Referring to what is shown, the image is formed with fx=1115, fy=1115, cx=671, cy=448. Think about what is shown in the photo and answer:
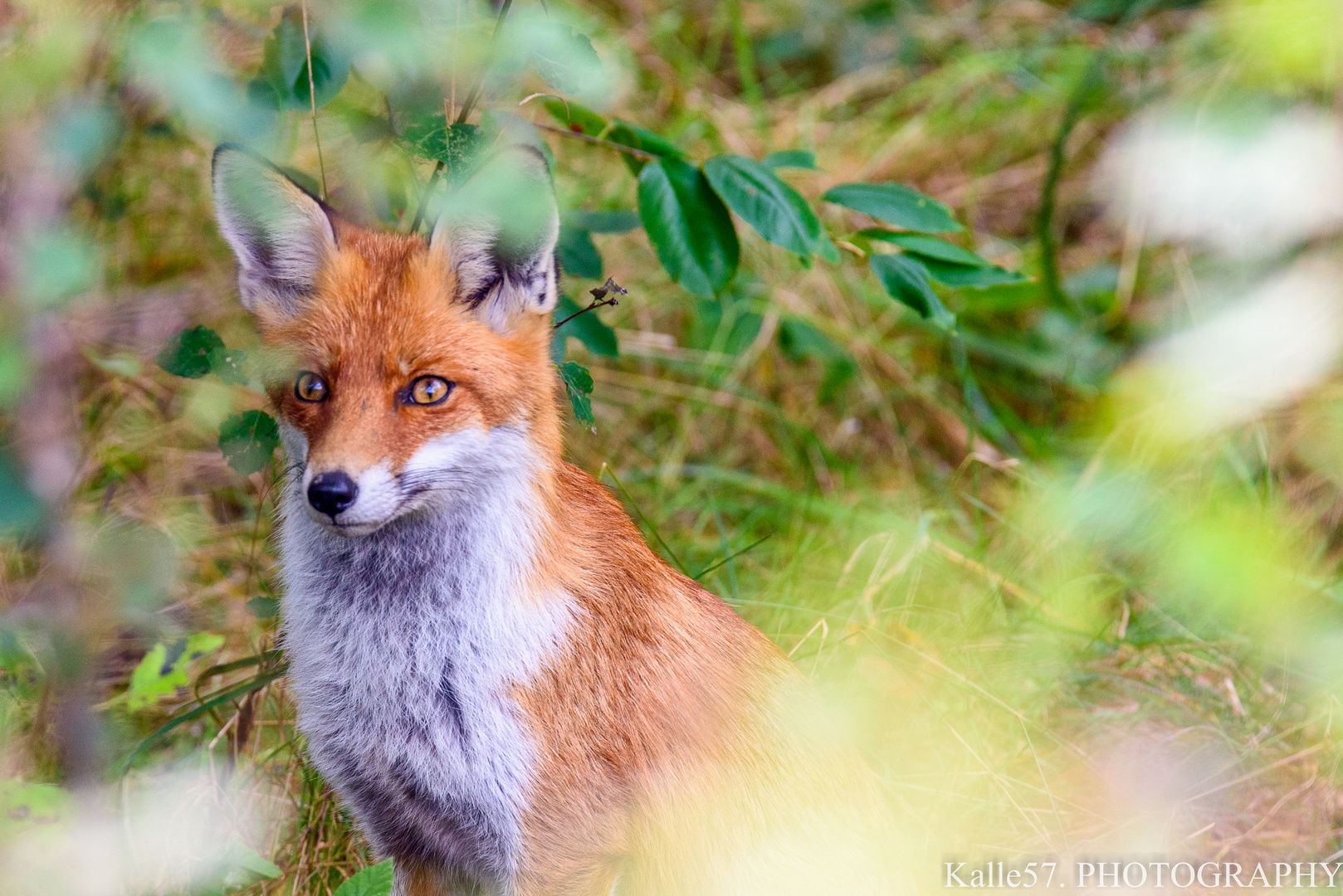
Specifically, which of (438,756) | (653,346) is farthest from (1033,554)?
(438,756)

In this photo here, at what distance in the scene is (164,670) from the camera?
4125mm

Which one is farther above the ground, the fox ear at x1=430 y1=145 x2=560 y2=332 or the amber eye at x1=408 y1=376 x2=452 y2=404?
the fox ear at x1=430 y1=145 x2=560 y2=332

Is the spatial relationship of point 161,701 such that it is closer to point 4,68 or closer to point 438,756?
point 438,756

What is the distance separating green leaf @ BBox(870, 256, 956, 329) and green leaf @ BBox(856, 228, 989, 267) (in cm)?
5

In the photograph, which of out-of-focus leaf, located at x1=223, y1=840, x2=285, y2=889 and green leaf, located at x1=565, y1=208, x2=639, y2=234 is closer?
out-of-focus leaf, located at x1=223, y1=840, x2=285, y2=889

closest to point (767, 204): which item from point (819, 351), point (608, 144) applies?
point (608, 144)

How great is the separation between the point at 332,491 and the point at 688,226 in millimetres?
1517

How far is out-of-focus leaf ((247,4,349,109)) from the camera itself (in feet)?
11.7

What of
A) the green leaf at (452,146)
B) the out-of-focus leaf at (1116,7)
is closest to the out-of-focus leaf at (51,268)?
the green leaf at (452,146)

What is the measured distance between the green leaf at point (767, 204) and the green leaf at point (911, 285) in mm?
283

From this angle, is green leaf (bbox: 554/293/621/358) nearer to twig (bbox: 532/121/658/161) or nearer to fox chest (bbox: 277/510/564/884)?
twig (bbox: 532/121/658/161)

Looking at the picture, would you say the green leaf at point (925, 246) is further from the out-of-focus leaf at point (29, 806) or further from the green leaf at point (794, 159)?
the out-of-focus leaf at point (29, 806)

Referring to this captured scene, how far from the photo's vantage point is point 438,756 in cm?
298

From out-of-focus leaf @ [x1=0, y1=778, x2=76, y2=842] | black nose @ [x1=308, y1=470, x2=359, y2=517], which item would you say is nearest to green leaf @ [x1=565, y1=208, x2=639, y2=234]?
black nose @ [x1=308, y1=470, x2=359, y2=517]
